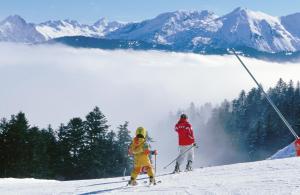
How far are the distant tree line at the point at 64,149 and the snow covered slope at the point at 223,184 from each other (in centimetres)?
3622

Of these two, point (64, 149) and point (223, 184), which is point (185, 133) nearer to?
point (223, 184)

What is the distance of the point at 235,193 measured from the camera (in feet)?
42.5

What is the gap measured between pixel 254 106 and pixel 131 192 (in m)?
128

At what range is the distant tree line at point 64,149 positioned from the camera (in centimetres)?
5518

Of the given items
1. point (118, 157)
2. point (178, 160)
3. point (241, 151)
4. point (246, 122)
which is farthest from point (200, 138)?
point (178, 160)

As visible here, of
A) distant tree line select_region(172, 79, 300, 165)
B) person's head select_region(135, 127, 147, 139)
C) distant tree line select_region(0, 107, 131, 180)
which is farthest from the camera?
distant tree line select_region(172, 79, 300, 165)

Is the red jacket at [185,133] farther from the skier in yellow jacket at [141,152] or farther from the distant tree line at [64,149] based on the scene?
the distant tree line at [64,149]

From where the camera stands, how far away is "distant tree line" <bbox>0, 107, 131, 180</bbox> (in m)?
55.2

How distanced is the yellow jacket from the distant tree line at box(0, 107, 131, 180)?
39.1 meters

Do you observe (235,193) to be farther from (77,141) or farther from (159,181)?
(77,141)

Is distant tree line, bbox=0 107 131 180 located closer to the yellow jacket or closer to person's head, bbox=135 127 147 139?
the yellow jacket

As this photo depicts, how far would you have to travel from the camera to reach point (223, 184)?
14688mm

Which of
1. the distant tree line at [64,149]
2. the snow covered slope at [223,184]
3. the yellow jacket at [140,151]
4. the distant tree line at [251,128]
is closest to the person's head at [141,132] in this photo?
the yellow jacket at [140,151]

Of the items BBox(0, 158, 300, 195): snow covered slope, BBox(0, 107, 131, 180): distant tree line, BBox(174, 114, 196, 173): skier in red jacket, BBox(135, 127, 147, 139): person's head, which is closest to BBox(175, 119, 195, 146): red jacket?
BBox(174, 114, 196, 173): skier in red jacket
